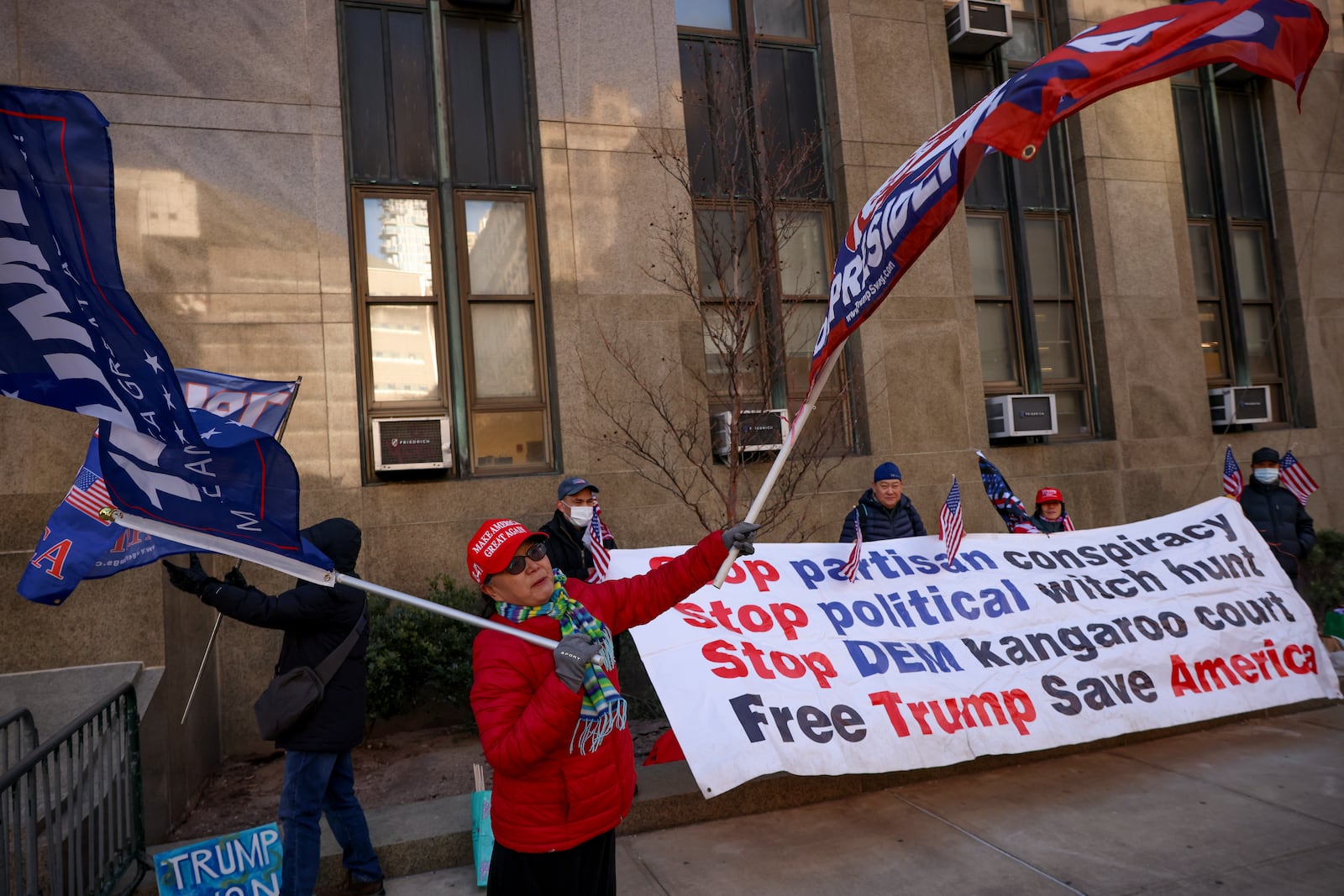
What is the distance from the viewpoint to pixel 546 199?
29.3 ft

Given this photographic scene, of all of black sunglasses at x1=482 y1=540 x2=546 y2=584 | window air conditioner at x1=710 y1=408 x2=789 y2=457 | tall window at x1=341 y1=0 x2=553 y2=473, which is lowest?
black sunglasses at x1=482 y1=540 x2=546 y2=584

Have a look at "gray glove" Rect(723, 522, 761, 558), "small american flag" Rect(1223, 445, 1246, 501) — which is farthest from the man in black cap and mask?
"gray glove" Rect(723, 522, 761, 558)

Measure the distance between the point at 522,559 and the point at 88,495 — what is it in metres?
2.50

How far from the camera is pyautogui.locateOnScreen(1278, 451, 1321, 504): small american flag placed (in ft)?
28.1

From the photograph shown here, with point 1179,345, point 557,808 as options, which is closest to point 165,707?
point 557,808

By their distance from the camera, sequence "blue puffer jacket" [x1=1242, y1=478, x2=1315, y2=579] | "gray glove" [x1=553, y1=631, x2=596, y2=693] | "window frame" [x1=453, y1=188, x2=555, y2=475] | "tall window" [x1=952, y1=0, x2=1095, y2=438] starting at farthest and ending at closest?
"tall window" [x1=952, y1=0, x2=1095, y2=438], "window frame" [x1=453, y1=188, x2=555, y2=475], "blue puffer jacket" [x1=1242, y1=478, x2=1315, y2=579], "gray glove" [x1=553, y1=631, x2=596, y2=693]

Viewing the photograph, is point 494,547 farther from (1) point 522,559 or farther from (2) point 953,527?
(2) point 953,527

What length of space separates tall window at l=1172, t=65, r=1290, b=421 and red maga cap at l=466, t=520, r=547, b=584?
11.5 metres

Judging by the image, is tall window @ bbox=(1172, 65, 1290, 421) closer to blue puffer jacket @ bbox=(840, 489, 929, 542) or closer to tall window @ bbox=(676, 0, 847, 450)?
tall window @ bbox=(676, 0, 847, 450)

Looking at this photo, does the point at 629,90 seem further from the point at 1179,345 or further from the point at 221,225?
the point at 1179,345

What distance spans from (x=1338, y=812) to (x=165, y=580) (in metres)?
6.98

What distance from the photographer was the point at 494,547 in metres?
3.02

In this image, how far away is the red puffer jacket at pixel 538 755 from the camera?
110 inches

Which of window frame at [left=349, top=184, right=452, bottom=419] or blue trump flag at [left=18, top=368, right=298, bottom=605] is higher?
window frame at [left=349, top=184, right=452, bottom=419]
